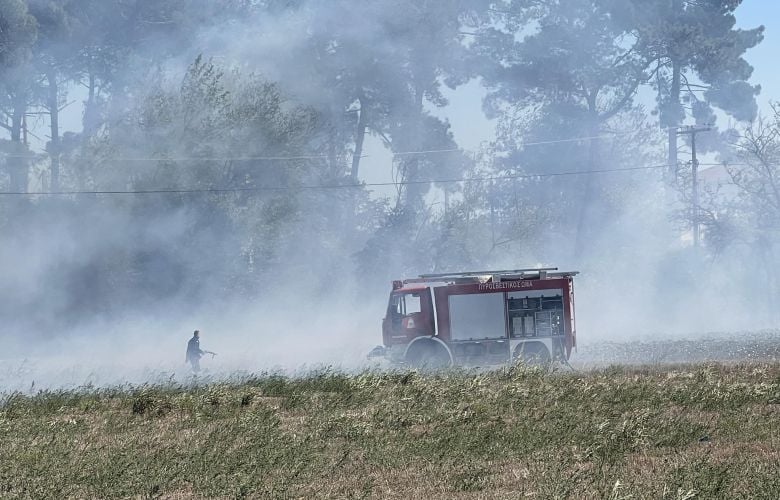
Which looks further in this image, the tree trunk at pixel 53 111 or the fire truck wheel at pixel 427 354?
the tree trunk at pixel 53 111

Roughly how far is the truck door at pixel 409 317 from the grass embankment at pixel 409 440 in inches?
261

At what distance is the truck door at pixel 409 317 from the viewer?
926 inches

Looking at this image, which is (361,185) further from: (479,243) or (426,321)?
(426,321)

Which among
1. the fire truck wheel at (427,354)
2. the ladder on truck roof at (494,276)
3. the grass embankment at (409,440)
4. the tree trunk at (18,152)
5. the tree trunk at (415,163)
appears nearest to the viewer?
the grass embankment at (409,440)

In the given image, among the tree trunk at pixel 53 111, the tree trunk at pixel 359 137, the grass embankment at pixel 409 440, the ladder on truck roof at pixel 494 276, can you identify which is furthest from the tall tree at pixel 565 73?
the grass embankment at pixel 409 440

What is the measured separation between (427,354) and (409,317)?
0.98 metres

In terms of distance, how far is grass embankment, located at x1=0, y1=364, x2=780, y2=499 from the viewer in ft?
29.9

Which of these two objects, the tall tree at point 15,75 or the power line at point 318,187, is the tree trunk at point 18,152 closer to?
the tall tree at point 15,75

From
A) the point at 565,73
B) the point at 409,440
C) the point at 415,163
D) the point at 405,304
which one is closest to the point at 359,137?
the point at 415,163

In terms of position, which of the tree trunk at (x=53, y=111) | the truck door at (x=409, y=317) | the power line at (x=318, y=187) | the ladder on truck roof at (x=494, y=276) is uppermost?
the tree trunk at (x=53, y=111)

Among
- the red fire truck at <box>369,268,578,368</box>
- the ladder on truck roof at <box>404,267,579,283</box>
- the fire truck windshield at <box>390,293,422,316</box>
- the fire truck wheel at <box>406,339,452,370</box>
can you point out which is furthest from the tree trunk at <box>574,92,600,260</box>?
the fire truck wheel at <box>406,339,452,370</box>

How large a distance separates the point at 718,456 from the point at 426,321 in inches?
541

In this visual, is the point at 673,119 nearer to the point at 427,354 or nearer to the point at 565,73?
the point at 565,73

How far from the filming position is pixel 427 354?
23.2m
